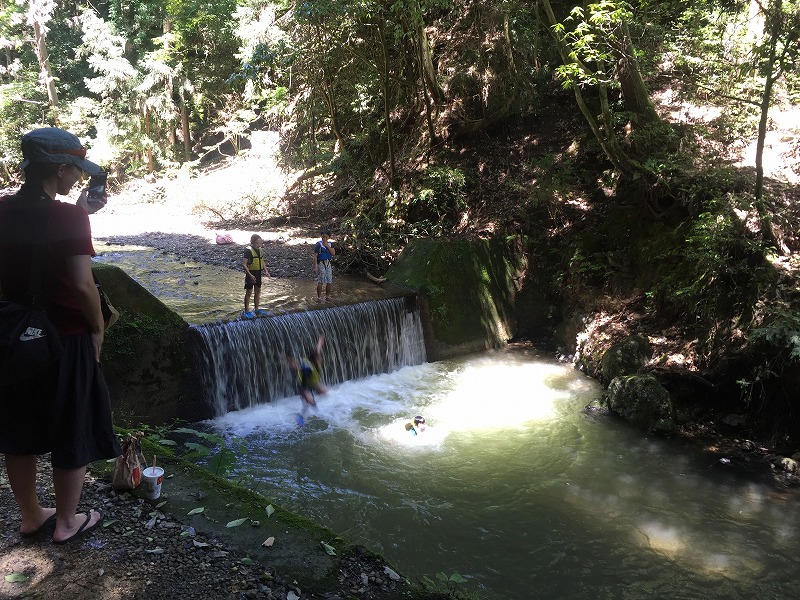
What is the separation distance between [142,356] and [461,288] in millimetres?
6168

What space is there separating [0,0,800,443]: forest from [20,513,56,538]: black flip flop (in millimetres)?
7619

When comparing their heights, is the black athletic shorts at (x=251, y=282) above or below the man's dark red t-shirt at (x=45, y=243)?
below

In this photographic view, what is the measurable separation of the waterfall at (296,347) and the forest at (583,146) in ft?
9.05

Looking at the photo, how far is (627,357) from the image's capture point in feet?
29.3

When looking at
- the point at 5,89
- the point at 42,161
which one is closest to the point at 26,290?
the point at 42,161

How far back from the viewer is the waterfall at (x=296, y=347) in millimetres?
7750

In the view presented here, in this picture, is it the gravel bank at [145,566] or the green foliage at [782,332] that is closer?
the gravel bank at [145,566]

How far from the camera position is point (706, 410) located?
26.2 ft

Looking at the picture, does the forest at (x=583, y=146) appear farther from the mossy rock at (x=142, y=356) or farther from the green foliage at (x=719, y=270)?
the mossy rock at (x=142, y=356)

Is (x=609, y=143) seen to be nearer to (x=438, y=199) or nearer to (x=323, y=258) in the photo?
(x=438, y=199)

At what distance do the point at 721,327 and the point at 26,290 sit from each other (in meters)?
8.51

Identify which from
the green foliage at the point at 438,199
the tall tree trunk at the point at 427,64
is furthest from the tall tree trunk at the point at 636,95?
the tall tree trunk at the point at 427,64

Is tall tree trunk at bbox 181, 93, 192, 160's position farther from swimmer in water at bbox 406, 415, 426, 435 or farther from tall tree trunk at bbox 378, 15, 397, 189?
swimmer in water at bbox 406, 415, 426, 435

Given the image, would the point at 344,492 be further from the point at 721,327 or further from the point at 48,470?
the point at 721,327
